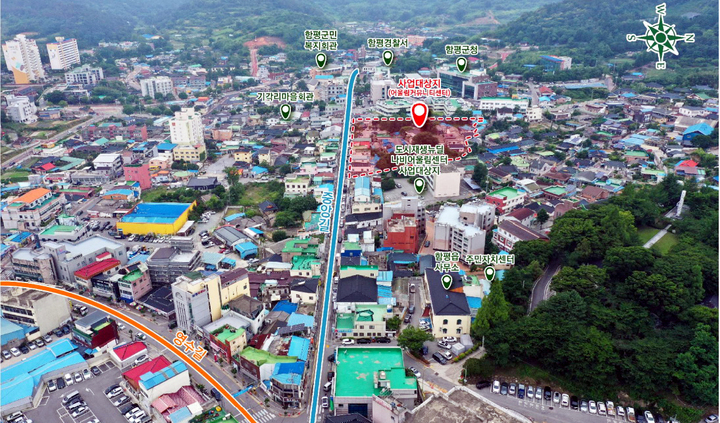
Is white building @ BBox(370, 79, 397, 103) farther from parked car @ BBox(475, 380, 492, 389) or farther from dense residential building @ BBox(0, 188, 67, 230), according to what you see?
parked car @ BBox(475, 380, 492, 389)

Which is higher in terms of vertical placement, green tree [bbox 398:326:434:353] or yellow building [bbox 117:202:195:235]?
yellow building [bbox 117:202:195:235]

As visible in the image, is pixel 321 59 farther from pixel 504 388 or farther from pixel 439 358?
pixel 504 388

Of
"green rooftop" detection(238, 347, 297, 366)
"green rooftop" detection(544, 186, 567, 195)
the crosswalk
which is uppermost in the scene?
"green rooftop" detection(544, 186, 567, 195)

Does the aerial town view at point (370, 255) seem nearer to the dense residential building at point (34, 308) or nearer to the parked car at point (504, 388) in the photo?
the dense residential building at point (34, 308)

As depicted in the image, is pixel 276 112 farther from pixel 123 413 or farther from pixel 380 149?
pixel 123 413
